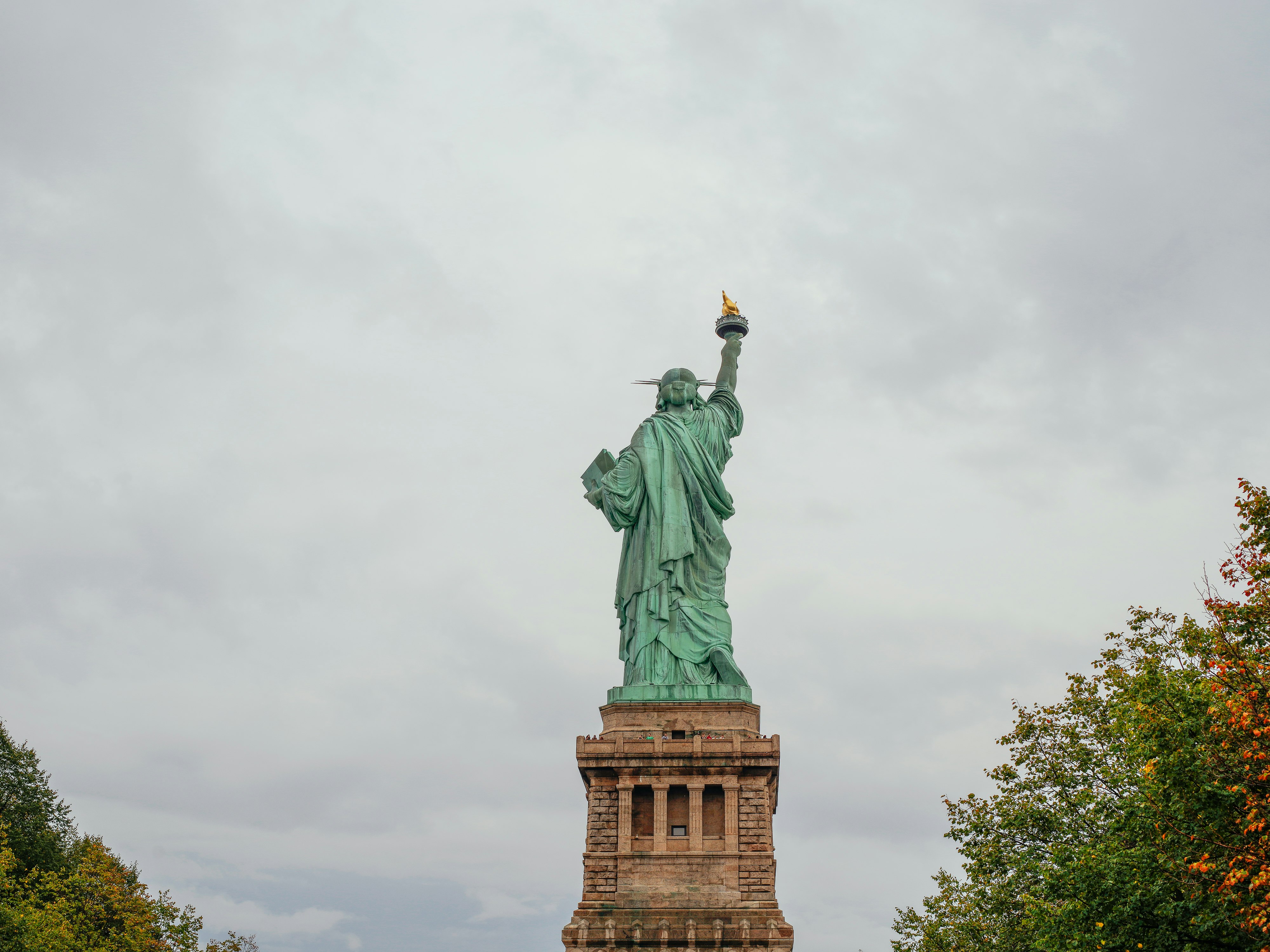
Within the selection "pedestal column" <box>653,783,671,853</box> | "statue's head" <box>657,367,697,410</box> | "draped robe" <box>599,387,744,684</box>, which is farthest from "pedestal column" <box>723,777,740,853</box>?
"statue's head" <box>657,367,697,410</box>

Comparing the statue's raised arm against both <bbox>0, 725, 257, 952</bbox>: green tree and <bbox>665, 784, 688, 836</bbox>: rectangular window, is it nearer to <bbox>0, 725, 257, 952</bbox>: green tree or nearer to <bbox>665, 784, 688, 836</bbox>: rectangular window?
<bbox>665, 784, 688, 836</bbox>: rectangular window

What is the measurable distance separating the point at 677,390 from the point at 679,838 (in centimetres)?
1362

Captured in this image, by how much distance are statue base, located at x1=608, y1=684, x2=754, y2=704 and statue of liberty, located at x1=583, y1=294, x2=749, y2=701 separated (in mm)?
65

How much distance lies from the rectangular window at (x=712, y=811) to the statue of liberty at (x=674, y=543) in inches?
107

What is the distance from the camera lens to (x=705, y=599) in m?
34.1

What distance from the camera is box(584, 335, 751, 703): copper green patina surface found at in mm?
32781

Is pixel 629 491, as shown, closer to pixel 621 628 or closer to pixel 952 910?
pixel 621 628

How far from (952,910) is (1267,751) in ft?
63.2

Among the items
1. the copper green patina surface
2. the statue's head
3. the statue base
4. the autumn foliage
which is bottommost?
the autumn foliage

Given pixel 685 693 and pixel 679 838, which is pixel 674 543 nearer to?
pixel 685 693

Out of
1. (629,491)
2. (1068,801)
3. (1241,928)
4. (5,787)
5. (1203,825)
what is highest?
(629,491)

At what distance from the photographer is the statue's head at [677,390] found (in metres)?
37.0

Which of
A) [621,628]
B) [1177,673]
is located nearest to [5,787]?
[621,628]

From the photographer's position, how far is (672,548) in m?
34.1
